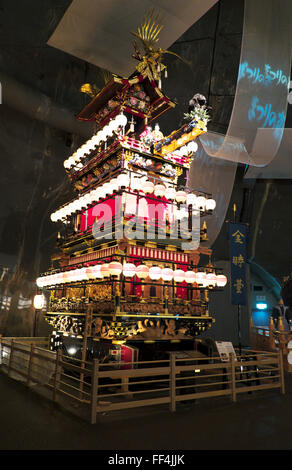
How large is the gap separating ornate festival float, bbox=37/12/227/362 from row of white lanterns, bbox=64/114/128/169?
4 cm

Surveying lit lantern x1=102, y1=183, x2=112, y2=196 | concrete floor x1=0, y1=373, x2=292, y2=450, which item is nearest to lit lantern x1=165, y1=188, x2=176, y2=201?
lit lantern x1=102, y1=183, x2=112, y2=196

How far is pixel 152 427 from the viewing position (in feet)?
16.8

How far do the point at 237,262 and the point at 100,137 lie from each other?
22.1 ft

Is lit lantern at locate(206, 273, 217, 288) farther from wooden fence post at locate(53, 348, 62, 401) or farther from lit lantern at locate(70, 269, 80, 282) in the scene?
wooden fence post at locate(53, 348, 62, 401)

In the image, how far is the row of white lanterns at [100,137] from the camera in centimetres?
1069

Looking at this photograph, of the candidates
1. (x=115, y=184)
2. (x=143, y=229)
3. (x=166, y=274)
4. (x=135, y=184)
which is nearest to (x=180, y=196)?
(x=135, y=184)

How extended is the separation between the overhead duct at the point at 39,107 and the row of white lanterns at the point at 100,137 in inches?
177

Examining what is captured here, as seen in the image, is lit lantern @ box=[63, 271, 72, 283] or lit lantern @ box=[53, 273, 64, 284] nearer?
lit lantern @ box=[63, 271, 72, 283]

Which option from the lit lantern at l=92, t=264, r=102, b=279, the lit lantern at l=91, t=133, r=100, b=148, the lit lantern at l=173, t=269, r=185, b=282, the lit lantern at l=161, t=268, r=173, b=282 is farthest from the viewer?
the lit lantern at l=91, t=133, r=100, b=148

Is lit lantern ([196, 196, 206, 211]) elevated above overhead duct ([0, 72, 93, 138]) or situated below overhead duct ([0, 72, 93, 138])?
below

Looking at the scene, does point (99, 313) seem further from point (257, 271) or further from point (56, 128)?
point (257, 271)

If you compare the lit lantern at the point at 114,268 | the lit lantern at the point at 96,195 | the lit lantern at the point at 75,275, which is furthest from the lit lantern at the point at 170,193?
the lit lantern at the point at 75,275

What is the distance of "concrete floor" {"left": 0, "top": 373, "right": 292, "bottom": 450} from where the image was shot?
445cm

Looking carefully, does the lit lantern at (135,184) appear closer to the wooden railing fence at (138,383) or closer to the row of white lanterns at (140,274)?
the row of white lanterns at (140,274)
